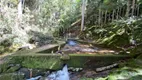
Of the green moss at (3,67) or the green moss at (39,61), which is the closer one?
the green moss at (3,67)

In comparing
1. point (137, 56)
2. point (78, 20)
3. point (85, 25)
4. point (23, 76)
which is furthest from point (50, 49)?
point (78, 20)

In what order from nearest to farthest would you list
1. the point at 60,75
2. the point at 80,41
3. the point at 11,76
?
the point at 11,76, the point at 60,75, the point at 80,41

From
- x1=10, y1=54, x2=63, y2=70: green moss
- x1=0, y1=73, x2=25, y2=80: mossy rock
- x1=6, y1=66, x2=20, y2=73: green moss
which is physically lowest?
x1=0, y1=73, x2=25, y2=80: mossy rock

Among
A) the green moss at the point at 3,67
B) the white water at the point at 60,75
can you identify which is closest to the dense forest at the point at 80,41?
the green moss at the point at 3,67

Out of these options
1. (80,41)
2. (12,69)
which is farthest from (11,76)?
(80,41)

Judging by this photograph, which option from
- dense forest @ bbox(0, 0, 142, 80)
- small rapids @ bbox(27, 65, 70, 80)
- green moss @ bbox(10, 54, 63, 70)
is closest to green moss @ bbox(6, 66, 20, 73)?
dense forest @ bbox(0, 0, 142, 80)

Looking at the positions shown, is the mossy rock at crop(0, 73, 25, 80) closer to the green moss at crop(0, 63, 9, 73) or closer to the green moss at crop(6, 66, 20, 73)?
the green moss at crop(6, 66, 20, 73)

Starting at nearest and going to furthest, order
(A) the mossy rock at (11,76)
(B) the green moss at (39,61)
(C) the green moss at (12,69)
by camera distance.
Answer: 1. (A) the mossy rock at (11,76)
2. (C) the green moss at (12,69)
3. (B) the green moss at (39,61)

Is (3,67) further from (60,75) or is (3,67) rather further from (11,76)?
(60,75)

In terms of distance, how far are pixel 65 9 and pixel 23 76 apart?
24737 mm

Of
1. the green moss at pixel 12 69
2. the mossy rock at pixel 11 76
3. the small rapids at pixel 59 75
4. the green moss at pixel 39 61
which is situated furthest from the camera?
the green moss at pixel 39 61

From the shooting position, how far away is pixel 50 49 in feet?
33.2

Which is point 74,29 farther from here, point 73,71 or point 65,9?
point 73,71

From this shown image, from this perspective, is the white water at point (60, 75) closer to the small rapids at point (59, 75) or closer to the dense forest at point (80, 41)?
the small rapids at point (59, 75)
